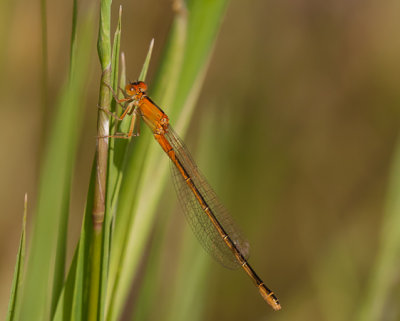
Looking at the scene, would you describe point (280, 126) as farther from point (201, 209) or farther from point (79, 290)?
point (79, 290)

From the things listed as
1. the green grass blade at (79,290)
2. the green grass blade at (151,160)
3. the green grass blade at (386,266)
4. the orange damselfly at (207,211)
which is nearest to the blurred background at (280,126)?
the orange damselfly at (207,211)

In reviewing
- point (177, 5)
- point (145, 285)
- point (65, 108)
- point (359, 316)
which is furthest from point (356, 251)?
point (65, 108)

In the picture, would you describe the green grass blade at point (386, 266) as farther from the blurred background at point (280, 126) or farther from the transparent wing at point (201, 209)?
the blurred background at point (280, 126)

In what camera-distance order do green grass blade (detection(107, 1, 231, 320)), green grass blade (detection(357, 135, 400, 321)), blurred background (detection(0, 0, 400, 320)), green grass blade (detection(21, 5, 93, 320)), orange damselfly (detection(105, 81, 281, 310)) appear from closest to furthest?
green grass blade (detection(21, 5, 93, 320)) → green grass blade (detection(107, 1, 231, 320)) → green grass blade (detection(357, 135, 400, 321)) → orange damselfly (detection(105, 81, 281, 310)) → blurred background (detection(0, 0, 400, 320))

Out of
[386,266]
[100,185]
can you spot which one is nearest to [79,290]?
[100,185]

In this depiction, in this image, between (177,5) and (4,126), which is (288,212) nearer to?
(4,126)

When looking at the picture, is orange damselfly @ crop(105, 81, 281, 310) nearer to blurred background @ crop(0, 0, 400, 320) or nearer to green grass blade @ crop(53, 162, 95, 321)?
blurred background @ crop(0, 0, 400, 320)

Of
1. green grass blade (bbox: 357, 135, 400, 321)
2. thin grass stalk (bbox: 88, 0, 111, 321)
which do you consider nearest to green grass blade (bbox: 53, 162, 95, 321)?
thin grass stalk (bbox: 88, 0, 111, 321)
